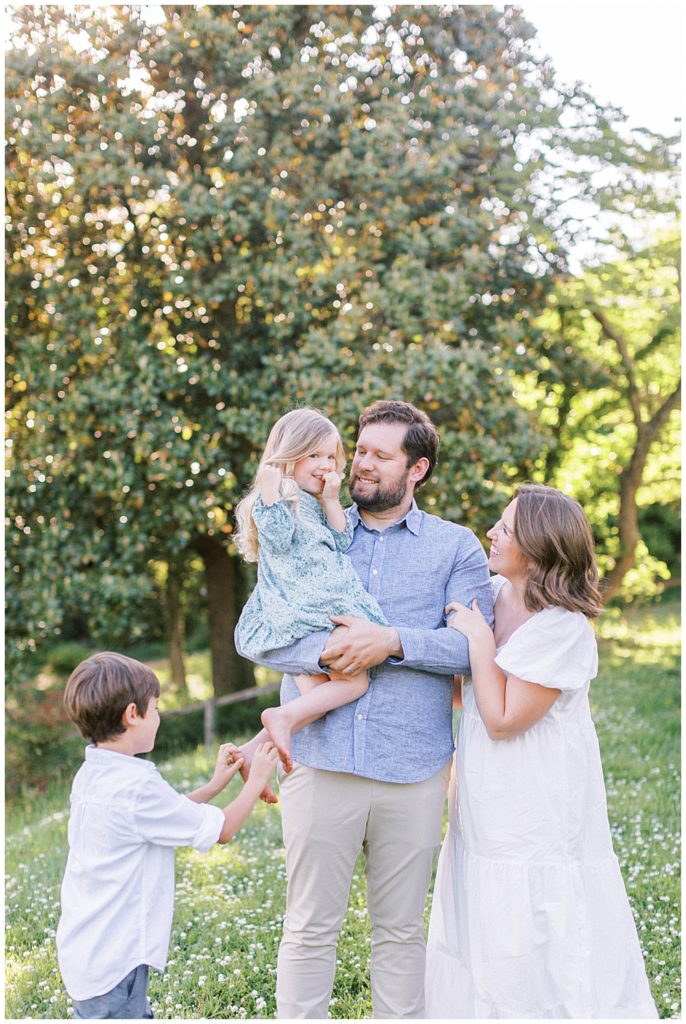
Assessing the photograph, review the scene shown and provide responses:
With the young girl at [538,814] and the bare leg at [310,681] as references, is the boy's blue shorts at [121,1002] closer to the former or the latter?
the bare leg at [310,681]

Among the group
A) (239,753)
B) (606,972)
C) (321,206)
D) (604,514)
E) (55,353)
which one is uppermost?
(321,206)

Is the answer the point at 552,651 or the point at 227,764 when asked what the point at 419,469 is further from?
the point at 227,764

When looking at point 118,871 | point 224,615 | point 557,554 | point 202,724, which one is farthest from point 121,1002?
point 202,724

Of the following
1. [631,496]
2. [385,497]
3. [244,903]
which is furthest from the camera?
[631,496]

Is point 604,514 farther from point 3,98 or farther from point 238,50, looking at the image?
point 3,98

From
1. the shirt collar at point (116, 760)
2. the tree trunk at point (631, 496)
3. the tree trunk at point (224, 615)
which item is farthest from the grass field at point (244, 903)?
the tree trunk at point (631, 496)

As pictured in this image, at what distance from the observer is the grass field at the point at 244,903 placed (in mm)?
3852

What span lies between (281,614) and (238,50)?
590 centimetres

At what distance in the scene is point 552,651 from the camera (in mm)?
2916

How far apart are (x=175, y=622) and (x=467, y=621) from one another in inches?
367

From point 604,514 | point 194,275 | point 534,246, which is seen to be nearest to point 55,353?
point 194,275

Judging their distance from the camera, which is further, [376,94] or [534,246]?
[534,246]

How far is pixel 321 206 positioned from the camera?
766 cm

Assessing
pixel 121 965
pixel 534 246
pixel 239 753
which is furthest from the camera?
pixel 534 246
